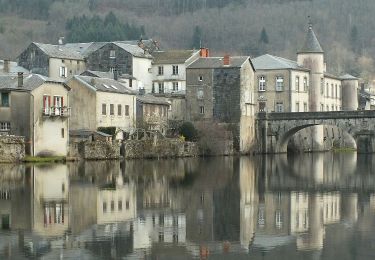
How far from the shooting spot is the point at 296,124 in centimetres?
9962

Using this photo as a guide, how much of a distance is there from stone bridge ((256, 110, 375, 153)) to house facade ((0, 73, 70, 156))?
3255cm

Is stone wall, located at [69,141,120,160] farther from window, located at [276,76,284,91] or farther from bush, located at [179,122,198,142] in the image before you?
window, located at [276,76,284,91]

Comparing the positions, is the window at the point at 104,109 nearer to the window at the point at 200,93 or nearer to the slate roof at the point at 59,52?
the window at the point at 200,93

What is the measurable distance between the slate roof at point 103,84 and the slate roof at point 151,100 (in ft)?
10.5

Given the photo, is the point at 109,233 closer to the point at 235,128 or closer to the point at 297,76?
the point at 235,128

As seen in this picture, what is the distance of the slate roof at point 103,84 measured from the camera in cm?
8319

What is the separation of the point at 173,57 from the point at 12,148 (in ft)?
143

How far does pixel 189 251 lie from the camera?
27.1 m

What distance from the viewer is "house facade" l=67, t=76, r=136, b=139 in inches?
3248

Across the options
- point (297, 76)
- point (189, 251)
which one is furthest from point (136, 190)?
point (297, 76)

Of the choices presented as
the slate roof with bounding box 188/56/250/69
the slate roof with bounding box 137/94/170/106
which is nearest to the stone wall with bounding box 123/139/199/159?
the slate roof with bounding box 137/94/170/106

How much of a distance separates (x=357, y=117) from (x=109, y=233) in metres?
68.9

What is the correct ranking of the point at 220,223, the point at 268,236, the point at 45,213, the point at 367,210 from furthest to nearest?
the point at 367,210 < the point at 45,213 < the point at 220,223 < the point at 268,236

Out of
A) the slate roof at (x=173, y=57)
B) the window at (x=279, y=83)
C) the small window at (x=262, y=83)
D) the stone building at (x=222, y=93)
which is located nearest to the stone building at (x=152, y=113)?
the stone building at (x=222, y=93)
